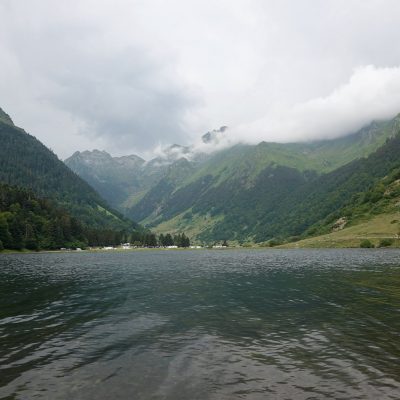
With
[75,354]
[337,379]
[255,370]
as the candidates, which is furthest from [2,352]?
[337,379]

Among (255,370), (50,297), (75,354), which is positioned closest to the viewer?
(255,370)

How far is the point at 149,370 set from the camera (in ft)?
82.6

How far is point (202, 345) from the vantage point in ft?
102

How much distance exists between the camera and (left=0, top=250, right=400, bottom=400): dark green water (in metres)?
22.1

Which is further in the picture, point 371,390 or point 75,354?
point 75,354

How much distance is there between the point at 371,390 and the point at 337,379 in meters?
2.29

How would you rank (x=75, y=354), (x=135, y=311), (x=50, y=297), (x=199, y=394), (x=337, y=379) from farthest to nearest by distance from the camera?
(x=50, y=297)
(x=135, y=311)
(x=75, y=354)
(x=337, y=379)
(x=199, y=394)

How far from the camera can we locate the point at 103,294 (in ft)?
202

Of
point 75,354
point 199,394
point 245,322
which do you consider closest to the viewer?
point 199,394

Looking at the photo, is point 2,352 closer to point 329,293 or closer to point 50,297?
point 50,297

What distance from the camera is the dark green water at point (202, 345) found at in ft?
72.4

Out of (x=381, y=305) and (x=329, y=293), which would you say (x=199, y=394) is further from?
(x=329, y=293)

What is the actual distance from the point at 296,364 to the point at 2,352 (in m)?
22.5

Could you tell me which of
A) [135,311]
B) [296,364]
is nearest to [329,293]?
[135,311]
